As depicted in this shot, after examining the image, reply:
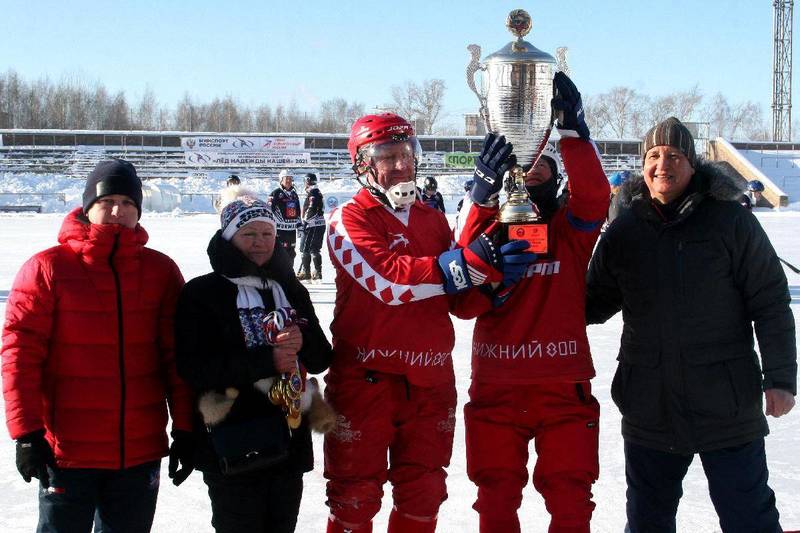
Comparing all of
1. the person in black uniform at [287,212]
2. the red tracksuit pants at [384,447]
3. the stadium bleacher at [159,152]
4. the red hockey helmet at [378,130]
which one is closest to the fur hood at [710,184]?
the red hockey helmet at [378,130]

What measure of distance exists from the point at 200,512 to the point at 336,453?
3.16ft

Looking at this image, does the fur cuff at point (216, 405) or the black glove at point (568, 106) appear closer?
the fur cuff at point (216, 405)

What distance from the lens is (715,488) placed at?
266 centimetres

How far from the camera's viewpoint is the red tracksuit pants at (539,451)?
2682mm

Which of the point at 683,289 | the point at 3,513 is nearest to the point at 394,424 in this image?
the point at 683,289

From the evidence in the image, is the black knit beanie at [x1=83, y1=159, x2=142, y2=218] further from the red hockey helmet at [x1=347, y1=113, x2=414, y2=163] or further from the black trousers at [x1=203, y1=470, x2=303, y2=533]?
the black trousers at [x1=203, y1=470, x2=303, y2=533]

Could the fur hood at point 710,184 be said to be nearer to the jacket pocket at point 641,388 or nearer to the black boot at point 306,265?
the jacket pocket at point 641,388

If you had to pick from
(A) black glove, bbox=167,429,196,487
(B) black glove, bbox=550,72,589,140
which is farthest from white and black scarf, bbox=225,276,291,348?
(B) black glove, bbox=550,72,589,140

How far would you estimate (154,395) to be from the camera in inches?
104

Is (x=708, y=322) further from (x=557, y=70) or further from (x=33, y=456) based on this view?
(x=33, y=456)

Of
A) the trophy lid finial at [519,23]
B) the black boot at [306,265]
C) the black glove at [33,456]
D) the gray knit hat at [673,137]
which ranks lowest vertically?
the black boot at [306,265]

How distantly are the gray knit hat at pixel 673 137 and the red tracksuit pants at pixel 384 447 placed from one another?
1133mm

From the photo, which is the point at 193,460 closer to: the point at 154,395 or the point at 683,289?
the point at 154,395

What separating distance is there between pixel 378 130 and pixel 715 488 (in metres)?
1.66
